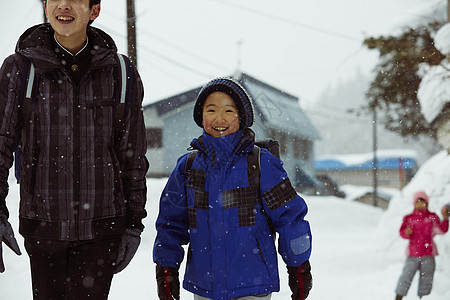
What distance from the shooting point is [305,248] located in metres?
2.56

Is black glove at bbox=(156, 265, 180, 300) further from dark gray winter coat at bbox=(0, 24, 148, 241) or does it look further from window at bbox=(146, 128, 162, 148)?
window at bbox=(146, 128, 162, 148)

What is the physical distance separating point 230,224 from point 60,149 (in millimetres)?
907

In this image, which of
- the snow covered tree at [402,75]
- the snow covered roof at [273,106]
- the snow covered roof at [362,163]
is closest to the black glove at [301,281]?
the snow covered tree at [402,75]

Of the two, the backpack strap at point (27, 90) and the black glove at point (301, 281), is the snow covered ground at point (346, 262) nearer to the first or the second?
the black glove at point (301, 281)

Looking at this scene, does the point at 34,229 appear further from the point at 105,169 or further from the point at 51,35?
the point at 51,35

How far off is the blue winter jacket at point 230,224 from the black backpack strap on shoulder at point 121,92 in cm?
45

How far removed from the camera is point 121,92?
2500 mm

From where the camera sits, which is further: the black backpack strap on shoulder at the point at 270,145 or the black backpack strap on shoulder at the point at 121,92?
the black backpack strap on shoulder at the point at 270,145

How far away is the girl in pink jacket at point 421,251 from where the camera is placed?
21.2ft

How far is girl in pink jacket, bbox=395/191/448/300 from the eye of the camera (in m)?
6.46

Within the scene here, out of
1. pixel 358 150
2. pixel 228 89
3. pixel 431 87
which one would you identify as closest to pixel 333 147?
pixel 358 150

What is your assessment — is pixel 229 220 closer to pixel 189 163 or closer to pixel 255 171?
pixel 255 171

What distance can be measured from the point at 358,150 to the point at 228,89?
94950 mm

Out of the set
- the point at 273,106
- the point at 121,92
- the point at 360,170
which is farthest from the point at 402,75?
the point at 360,170
